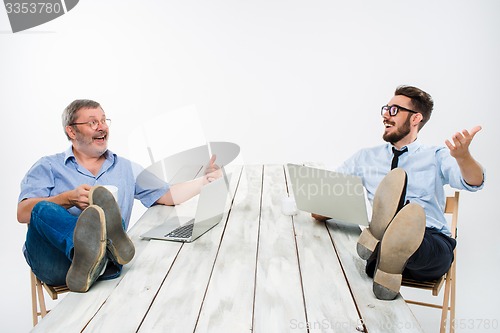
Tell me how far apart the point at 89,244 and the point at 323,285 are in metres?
0.71

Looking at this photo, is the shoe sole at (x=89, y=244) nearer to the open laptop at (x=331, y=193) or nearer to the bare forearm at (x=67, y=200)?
the bare forearm at (x=67, y=200)

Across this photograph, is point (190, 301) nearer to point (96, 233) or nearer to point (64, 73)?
point (96, 233)

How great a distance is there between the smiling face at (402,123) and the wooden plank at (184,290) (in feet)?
3.46

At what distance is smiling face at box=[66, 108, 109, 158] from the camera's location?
7.27 feet

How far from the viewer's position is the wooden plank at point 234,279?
117 cm

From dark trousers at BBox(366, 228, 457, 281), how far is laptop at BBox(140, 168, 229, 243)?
30.3 inches

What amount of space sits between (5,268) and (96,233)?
8.14 feet

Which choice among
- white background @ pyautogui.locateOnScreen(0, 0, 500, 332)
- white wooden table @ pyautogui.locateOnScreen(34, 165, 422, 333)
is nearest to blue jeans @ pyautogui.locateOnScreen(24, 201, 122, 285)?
white wooden table @ pyautogui.locateOnScreen(34, 165, 422, 333)

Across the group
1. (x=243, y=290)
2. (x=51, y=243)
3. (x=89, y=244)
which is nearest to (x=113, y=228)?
(x=89, y=244)

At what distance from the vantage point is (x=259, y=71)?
4605 millimetres

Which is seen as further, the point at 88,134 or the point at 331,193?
the point at 88,134

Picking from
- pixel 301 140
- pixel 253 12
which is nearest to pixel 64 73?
pixel 253 12

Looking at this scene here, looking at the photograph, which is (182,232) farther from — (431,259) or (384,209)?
(431,259)

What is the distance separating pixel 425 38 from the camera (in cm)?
437
